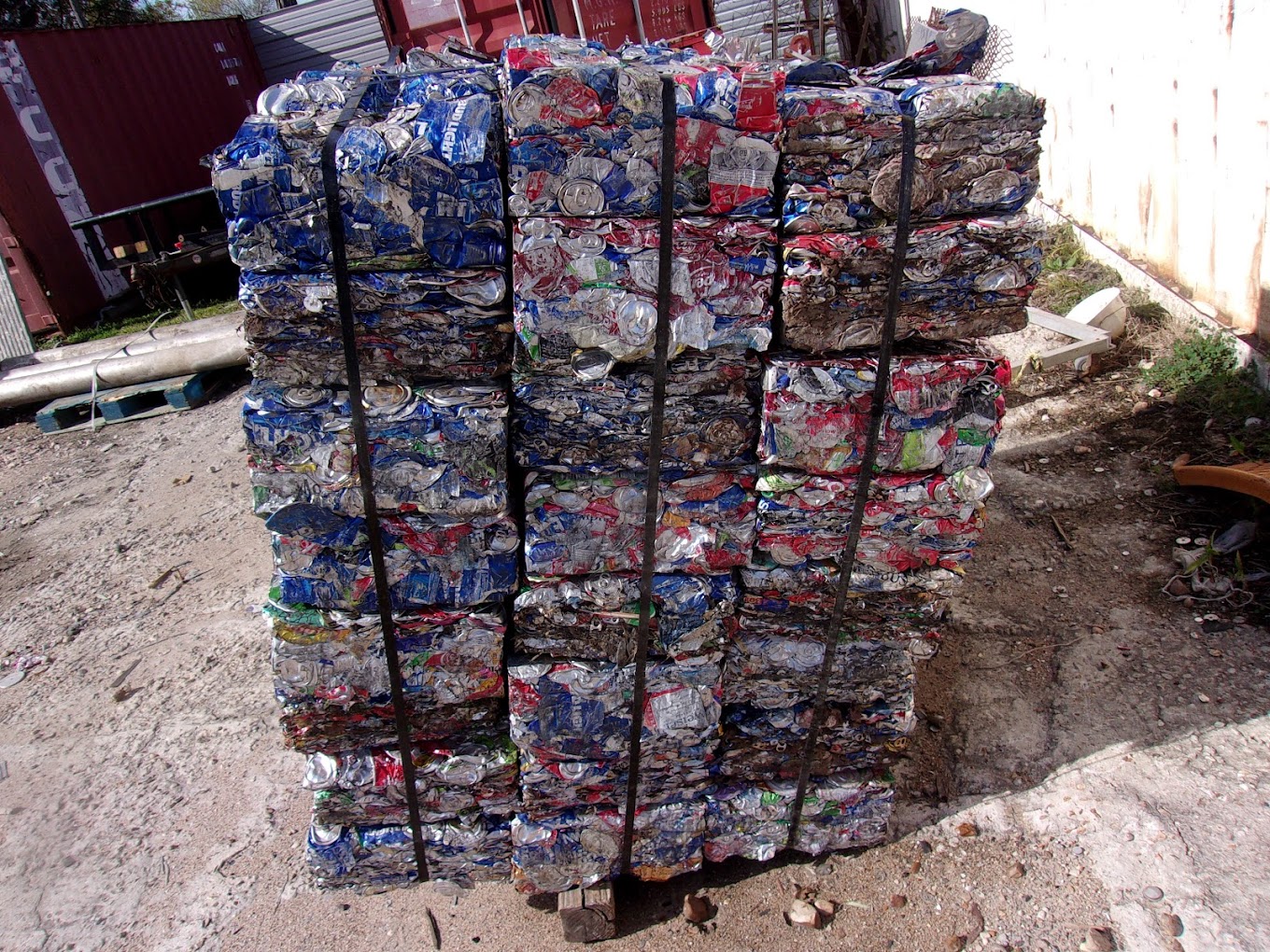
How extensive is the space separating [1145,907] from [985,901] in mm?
453

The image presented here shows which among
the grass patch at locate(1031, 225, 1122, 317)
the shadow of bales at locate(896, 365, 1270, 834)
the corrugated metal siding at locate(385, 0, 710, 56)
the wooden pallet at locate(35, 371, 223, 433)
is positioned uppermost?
the corrugated metal siding at locate(385, 0, 710, 56)

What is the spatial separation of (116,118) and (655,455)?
10.1 meters

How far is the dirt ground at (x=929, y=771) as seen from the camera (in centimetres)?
255

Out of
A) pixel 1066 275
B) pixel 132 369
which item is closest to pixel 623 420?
pixel 1066 275

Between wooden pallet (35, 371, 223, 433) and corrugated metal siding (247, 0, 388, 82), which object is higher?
corrugated metal siding (247, 0, 388, 82)

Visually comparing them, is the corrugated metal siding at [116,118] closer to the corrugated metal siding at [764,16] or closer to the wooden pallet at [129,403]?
the wooden pallet at [129,403]

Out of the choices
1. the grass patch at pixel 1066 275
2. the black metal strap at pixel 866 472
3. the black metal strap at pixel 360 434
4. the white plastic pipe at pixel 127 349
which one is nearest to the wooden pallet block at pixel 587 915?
the black metal strap at pixel 360 434

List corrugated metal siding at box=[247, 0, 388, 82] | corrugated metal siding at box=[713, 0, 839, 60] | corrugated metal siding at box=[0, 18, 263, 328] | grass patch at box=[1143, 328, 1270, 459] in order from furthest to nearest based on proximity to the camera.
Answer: corrugated metal siding at box=[247, 0, 388, 82], corrugated metal siding at box=[713, 0, 839, 60], corrugated metal siding at box=[0, 18, 263, 328], grass patch at box=[1143, 328, 1270, 459]

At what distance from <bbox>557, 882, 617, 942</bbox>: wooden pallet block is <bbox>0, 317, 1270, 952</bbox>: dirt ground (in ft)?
0.31

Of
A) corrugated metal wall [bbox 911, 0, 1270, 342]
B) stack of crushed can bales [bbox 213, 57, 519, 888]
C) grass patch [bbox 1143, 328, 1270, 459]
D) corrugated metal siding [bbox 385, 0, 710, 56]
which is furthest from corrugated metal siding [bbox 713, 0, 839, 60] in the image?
stack of crushed can bales [bbox 213, 57, 519, 888]

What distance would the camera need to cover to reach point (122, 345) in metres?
7.21

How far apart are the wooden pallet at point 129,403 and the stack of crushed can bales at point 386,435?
5.06 metres

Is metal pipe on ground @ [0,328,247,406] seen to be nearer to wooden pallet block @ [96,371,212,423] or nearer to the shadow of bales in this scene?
wooden pallet block @ [96,371,212,423]

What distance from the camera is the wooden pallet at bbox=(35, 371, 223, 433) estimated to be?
21.4ft
